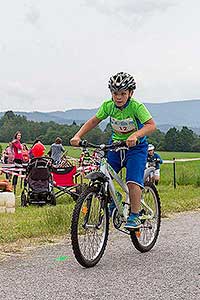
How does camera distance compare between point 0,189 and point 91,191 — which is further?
point 0,189

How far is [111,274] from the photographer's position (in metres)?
5.98

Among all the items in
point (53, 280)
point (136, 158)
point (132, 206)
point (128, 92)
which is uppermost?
point (128, 92)

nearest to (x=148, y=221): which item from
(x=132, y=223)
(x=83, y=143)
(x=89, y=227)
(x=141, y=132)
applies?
(x=132, y=223)

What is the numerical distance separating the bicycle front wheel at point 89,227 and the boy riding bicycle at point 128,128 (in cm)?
38

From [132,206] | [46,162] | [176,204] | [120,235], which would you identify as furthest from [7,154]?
[132,206]

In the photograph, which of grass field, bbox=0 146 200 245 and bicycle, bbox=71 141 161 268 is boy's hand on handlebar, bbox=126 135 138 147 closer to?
bicycle, bbox=71 141 161 268

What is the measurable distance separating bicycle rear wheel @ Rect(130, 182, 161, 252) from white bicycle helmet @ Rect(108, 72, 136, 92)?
1.43 m

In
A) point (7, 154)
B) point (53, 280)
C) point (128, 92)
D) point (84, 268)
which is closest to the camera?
point (53, 280)

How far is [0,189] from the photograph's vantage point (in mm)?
12422

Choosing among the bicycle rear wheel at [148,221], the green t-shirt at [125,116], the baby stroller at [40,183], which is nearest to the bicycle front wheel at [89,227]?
the bicycle rear wheel at [148,221]

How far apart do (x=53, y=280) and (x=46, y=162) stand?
7.23 m

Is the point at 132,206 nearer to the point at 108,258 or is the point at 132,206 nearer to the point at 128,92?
the point at 108,258

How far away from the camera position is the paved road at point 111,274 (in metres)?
5.25

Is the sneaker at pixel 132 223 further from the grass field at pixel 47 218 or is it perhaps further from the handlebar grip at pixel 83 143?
the grass field at pixel 47 218
